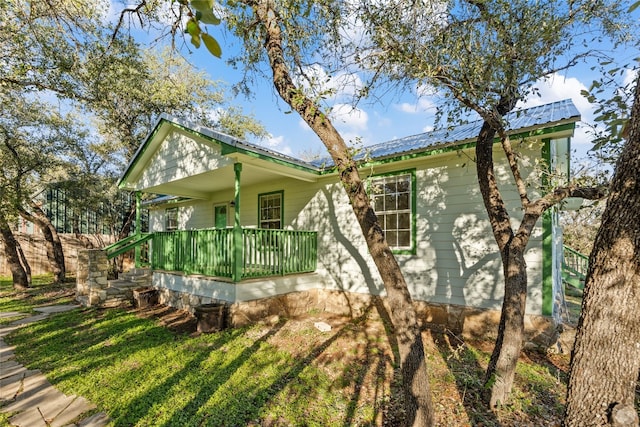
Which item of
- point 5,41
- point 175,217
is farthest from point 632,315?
point 175,217

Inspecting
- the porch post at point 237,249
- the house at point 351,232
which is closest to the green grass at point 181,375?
the porch post at point 237,249

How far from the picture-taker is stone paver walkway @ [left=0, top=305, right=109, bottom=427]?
310cm

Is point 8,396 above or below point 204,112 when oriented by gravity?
below

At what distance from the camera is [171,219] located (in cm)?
1296

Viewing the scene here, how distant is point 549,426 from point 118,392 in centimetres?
476

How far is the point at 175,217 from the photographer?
12.7 m

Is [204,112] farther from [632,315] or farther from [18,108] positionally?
[632,315]

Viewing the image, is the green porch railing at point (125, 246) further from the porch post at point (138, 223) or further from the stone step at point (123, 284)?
the stone step at point (123, 284)

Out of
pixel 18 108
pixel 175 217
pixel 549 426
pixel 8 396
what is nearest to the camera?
pixel 549 426

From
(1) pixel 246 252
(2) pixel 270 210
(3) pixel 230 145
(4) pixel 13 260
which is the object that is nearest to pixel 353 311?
(1) pixel 246 252

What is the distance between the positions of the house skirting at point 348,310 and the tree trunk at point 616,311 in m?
3.79

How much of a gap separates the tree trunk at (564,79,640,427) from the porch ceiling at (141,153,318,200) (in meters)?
5.48

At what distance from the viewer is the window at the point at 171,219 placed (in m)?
12.7

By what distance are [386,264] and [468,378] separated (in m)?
2.08
